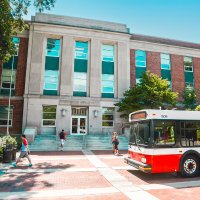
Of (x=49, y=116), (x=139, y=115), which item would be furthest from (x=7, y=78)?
(x=139, y=115)

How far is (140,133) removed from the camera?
29.2 feet

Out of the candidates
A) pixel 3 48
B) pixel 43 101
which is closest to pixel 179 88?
pixel 43 101

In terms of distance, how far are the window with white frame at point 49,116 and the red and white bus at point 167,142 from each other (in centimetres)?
1536

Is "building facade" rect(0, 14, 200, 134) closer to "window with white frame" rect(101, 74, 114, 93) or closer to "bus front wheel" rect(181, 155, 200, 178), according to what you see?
"window with white frame" rect(101, 74, 114, 93)

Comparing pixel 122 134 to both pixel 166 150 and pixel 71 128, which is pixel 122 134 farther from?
pixel 166 150

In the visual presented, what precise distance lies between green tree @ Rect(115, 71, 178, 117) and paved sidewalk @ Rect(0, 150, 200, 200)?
11074 mm

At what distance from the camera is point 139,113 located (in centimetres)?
925

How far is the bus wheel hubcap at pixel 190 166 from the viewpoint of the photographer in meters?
8.62

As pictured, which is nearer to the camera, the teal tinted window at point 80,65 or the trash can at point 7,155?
the trash can at point 7,155

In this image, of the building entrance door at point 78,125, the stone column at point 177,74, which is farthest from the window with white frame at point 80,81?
the stone column at point 177,74

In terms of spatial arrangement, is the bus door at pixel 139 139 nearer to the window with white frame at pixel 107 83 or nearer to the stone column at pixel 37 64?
the window with white frame at pixel 107 83

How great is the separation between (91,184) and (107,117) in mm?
16721

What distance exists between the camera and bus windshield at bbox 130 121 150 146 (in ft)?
27.3

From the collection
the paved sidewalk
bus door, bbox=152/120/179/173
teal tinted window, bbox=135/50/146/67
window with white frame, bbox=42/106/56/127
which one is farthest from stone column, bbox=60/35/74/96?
bus door, bbox=152/120/179/173
